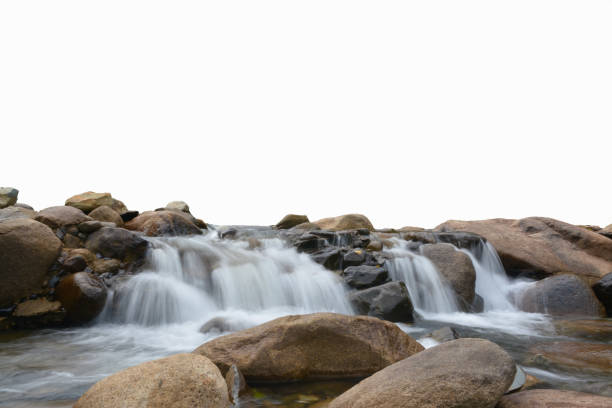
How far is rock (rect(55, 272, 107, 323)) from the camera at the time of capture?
20.2 ft

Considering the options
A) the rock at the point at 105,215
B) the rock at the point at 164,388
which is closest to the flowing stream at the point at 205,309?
the rock at the point at 164,388

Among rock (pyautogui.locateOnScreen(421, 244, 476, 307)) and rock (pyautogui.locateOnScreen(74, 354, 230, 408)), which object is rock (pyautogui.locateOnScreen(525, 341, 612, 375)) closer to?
rock (pyautogui.locateOnScreen(421, 244, 476, 307))

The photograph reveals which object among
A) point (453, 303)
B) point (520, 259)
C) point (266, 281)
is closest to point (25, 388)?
point (266, 281)

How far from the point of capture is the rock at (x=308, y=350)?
3336 mm

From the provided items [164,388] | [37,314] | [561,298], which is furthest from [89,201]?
[561,298]

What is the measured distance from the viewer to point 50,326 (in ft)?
19.9

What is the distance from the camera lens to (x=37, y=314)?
6.06 metres

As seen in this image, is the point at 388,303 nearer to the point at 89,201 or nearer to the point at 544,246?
the point at 544,246

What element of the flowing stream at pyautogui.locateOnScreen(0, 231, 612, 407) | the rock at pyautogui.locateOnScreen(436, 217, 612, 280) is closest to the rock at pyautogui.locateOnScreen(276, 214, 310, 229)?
the flowing stream at pyautogui.locateOnScreen(0, 231, 612, 407)

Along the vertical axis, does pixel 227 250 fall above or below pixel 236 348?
above

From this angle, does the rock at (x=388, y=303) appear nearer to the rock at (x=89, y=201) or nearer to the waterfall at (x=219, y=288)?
the waterfall at (x=219, y=288)

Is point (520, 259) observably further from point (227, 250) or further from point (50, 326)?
point (50, 326)

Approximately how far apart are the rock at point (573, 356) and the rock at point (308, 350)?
1.98m

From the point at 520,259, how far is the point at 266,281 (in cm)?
811
